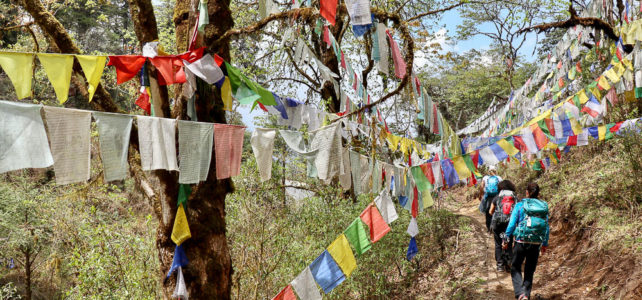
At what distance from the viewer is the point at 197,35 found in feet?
12.7

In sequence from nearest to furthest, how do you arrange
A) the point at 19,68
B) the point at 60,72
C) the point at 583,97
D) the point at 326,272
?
the point at 19,68 → the point at 60,72 → the point at 326,272 → the point at 583,97

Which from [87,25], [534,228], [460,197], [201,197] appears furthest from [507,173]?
[87,25]

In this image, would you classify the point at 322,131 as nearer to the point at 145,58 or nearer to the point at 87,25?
the point at 145,58

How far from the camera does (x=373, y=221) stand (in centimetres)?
475

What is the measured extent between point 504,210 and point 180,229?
441 cm

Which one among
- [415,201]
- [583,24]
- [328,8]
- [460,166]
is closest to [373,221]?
[415,201]

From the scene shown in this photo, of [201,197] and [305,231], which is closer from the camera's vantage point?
[201,197]

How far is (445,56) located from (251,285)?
10.5 m

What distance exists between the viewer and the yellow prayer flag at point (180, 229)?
3.80 metres

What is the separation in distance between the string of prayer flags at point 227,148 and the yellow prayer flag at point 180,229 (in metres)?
0.71

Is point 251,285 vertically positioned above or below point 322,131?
below

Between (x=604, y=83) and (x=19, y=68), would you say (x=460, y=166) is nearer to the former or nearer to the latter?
(x=604, y=83)

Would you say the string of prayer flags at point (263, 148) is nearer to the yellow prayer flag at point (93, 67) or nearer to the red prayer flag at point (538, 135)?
the yellow prayer flag at point (93, 67)

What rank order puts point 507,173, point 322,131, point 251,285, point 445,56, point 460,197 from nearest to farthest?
point 322,131, point 251,285, point 445,56, point 507,173, point 460,197
